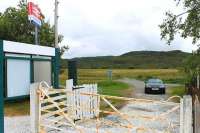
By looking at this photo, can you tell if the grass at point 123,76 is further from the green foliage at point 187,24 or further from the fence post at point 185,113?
the fence post at point 185,113

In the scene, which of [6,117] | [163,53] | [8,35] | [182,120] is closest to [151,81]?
[8,35]

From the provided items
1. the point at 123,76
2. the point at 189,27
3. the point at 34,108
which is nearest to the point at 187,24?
the point at 189,27

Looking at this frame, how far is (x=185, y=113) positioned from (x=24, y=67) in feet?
54.6

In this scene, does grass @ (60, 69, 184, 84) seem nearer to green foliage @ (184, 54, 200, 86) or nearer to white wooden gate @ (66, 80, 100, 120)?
green foliage @ (184, 54, 200, 86)

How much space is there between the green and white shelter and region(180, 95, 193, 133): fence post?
519 inches

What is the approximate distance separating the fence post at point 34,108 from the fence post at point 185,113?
10.3 feet

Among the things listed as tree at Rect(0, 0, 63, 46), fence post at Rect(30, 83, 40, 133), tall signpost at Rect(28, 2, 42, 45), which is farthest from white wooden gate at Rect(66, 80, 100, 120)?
tree at Rect(0, 0, 63, 46)

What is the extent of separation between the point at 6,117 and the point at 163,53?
14272 cm

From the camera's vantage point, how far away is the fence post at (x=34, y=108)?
9.53m

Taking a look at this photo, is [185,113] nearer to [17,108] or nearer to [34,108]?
[34,108]

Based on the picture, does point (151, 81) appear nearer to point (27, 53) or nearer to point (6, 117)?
point (27, 53)

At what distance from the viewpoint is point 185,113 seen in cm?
801

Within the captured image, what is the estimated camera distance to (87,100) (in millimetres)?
17547

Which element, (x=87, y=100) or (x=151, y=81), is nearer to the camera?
(x=87, y=100)
